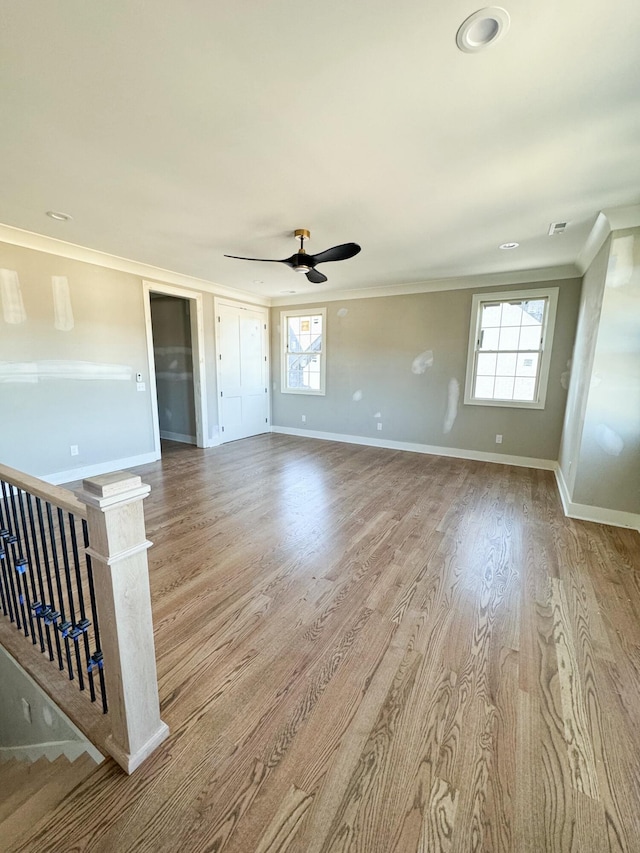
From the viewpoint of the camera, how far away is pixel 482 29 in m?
1.26

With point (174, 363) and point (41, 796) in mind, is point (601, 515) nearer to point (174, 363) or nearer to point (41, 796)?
point (41, 796)

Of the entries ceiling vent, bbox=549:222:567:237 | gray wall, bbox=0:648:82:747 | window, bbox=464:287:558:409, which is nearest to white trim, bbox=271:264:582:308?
window, bbox=464:287:558:409

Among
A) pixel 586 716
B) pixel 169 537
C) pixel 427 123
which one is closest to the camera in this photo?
pixel 586 716

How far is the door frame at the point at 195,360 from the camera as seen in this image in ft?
15.0

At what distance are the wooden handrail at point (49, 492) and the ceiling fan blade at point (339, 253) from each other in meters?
2.54

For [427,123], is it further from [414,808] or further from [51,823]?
[51,823]

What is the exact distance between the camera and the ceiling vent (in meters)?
2.99

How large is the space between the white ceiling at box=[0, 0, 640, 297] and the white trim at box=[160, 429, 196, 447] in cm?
350

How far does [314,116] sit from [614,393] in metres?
3.03

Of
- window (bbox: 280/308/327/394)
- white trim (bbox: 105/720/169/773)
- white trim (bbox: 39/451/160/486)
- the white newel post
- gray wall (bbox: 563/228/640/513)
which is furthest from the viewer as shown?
window (bbox: 280/308/327/394)

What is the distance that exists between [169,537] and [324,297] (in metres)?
4.66

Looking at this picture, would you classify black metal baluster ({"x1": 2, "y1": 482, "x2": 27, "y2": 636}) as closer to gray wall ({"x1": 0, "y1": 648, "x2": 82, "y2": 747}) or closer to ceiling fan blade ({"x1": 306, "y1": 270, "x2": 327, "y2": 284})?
gray wall ({"x1": 0, "y1": 648, "x2": 82, "y2": 747})

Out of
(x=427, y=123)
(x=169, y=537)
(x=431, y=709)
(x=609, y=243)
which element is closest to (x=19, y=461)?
(x=169, y=537)

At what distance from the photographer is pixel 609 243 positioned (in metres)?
2.80
